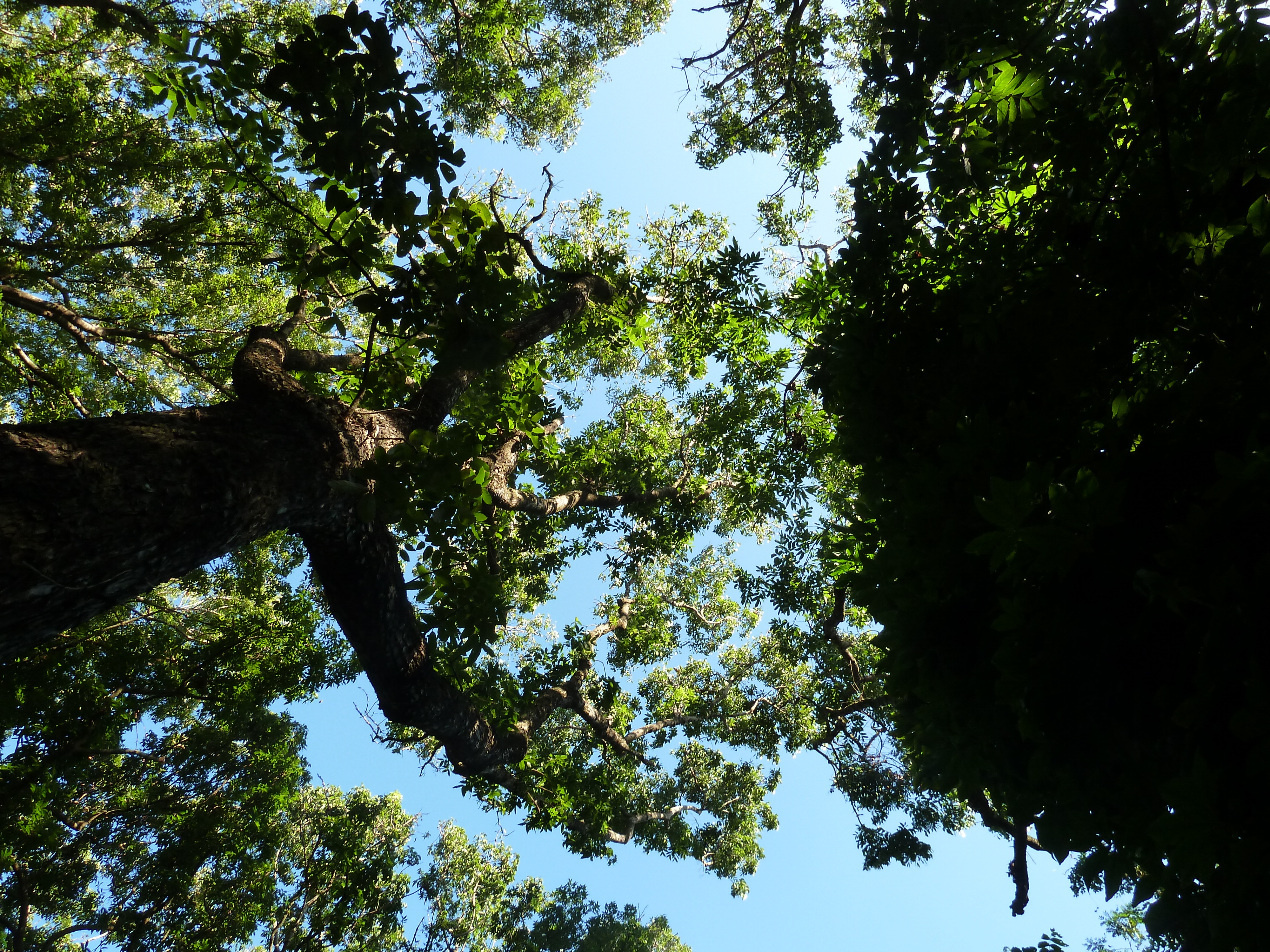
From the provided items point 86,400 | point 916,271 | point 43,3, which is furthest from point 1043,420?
point 86,400

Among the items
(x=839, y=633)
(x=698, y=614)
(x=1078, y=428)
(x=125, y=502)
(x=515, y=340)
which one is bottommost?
(x=1078, y=428)

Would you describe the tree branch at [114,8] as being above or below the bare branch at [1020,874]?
above

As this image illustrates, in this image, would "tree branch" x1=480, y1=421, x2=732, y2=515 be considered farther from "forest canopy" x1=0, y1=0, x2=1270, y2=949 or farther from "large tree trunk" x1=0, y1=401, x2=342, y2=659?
"large tree trunk" x1=0, y1=401, x2=342, y2=659

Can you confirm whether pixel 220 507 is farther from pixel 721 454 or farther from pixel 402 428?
pixel 721 454

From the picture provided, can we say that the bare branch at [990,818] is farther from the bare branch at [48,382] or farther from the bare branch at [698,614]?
the bare branch at [48,382]

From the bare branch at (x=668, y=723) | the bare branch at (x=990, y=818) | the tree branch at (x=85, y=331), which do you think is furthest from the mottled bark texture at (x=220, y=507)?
the bare branch at (x=668, y=723)

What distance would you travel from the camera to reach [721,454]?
8.55m

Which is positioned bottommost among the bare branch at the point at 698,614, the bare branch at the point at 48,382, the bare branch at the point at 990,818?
the bare branch at the point at 990,818

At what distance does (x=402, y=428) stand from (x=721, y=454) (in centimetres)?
527

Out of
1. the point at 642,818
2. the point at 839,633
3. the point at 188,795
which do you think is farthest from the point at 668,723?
the point at 188,795

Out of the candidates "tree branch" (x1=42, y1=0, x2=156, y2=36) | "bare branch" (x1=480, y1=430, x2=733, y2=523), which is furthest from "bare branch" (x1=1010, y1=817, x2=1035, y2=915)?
"tree branch" (x1=42, y1=0, x2=156, y2=36)

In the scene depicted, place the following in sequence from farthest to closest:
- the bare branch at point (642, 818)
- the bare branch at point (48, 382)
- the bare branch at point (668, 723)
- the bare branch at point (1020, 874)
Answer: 1. the bare branch at point (668, 723)
2. the bare branch at point (642, 818)
3. the bare branch at point (48, 382)
4. the bare branch at point (1020, 874)

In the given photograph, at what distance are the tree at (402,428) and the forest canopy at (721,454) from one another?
0.12ft

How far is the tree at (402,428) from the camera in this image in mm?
2361
